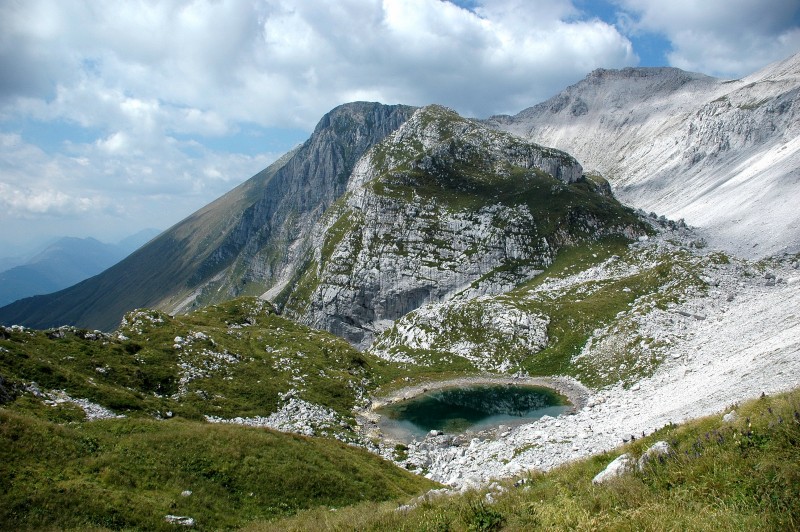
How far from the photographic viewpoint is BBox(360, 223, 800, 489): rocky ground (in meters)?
32.5

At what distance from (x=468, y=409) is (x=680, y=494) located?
5729cm

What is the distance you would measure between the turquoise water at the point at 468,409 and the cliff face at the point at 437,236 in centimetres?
4017

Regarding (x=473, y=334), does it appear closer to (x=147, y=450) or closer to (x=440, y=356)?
(x=440, y=356)

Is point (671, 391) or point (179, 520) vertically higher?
point (179, 520)

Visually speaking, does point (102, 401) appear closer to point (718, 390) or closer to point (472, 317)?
point (718, 390)

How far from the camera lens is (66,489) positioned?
17.8 m

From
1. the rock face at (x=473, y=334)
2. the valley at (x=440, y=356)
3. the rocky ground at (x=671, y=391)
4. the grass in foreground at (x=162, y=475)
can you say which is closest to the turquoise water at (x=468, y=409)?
the valley at (x=440, y=356)

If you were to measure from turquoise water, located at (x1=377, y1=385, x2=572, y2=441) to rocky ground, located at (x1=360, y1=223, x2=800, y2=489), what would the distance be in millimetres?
4289

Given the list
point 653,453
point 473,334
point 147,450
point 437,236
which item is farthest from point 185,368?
point 437,236

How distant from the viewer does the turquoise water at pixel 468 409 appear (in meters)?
57.2

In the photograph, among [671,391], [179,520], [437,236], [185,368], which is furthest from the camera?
[437,236]

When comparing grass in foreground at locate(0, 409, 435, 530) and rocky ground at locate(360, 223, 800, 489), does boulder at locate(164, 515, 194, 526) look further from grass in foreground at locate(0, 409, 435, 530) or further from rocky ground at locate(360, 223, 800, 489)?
rocky ground at locate(360, 223, 800, 489)

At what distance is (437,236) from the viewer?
121m

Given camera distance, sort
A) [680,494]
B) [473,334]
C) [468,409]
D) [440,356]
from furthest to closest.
Answer: 1. [473,334]
2. [440,356]
3. [468,409]
4. [680,494]
